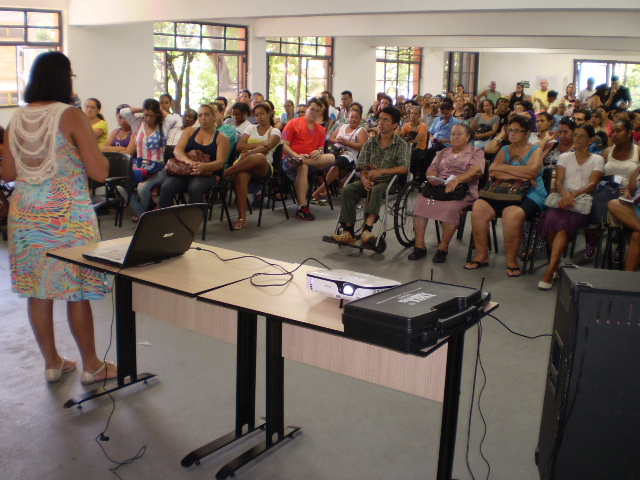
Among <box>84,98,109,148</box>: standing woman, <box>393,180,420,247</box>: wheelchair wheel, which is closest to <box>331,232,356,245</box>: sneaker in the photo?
<box>393,180,420,247</box>: wheelchair wheel

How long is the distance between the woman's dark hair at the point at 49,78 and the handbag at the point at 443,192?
306cm

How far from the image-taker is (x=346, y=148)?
7.18m

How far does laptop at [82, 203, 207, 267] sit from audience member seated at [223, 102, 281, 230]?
3556 millimetres

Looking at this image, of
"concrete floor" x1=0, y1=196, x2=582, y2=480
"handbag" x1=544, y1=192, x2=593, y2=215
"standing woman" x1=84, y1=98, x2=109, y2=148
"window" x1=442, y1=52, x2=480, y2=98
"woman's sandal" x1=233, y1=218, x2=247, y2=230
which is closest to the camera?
"concrete floor" x1=0, y1=196, x2=582, y2=480

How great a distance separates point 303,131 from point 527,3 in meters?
2.49

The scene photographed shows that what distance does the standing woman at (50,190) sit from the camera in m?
2.64

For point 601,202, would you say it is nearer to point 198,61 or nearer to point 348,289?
point 348,289

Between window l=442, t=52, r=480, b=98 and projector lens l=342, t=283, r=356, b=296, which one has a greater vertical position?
window l=442, t=52, r=480, b=98

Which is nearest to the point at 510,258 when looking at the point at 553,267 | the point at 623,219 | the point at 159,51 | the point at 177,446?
→ the point at 553,267

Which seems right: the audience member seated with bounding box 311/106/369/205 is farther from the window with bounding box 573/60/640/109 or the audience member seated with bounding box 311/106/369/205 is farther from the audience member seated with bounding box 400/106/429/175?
the window with bounding box 573/60/640/109

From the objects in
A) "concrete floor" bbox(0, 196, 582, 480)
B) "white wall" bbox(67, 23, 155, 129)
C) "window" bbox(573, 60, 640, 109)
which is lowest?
"concrete floor" bbox(0, 196, 582, 480)

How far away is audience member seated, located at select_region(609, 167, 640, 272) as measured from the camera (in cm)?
429

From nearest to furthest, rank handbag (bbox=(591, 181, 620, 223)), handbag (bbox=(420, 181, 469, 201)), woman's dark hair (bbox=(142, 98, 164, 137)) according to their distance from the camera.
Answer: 1. handbag (bbox=(591, 181, 620, 223))
2. handbag (bbox=(420, 181, 469, 201))
3. woman's dark hair (bbox=(142, 98, 164, 137))

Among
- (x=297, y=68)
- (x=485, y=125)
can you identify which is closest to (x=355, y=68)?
(x=297, y=68)
